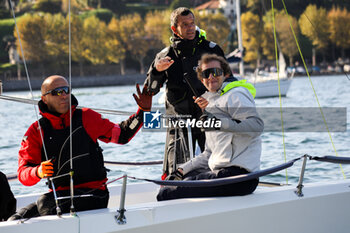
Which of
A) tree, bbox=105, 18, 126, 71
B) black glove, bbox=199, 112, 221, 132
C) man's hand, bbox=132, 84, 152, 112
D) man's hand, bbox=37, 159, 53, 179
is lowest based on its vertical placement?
tree, bbox=105, 18, 126, 71

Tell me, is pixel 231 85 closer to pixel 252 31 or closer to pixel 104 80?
pixel 252 31

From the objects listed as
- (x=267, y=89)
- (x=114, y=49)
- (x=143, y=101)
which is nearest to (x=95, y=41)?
(x=114, y=49)

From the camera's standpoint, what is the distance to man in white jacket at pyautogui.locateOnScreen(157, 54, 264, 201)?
2664mm

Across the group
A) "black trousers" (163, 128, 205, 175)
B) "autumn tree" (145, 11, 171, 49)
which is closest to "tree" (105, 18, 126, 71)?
"autumn tree" (145, 11, 171, 49)

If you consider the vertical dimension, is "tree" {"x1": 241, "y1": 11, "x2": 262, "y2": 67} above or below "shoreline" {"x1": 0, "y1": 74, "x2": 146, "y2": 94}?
above

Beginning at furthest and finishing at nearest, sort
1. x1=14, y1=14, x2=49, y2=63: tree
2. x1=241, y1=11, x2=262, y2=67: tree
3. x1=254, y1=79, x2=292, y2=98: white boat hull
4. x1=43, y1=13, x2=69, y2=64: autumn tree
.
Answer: x1=43, y1=13, x2=69, y2=64: autumn tree, x1=14, y1=14, x2=49, y2=63: tree, x1=241, y1=11, x2=262, y2=67: tree, x1=254, y1=79, x2=292, y2=98: white boat hull

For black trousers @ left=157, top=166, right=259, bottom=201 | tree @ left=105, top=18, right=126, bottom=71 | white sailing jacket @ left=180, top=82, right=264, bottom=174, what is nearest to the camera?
white sailing jacket @ left=180, top=82, right=264, bottom=174

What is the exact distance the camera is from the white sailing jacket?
263cm

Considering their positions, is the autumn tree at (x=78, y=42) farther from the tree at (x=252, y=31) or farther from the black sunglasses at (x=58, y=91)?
the black sunglasses at (x=58, y=91)

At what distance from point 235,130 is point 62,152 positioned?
0.83 metres

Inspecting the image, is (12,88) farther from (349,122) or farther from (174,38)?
(174,38)

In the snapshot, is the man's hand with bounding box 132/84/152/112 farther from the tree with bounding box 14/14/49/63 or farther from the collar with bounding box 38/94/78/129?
the tree with bounding box 14/14/49/63

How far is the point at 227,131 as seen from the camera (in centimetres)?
265

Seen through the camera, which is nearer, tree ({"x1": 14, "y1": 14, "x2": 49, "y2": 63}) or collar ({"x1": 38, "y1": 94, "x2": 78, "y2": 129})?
collar ({"x1": 38, "y1": 94, "x2": 78, "y2": 129})
